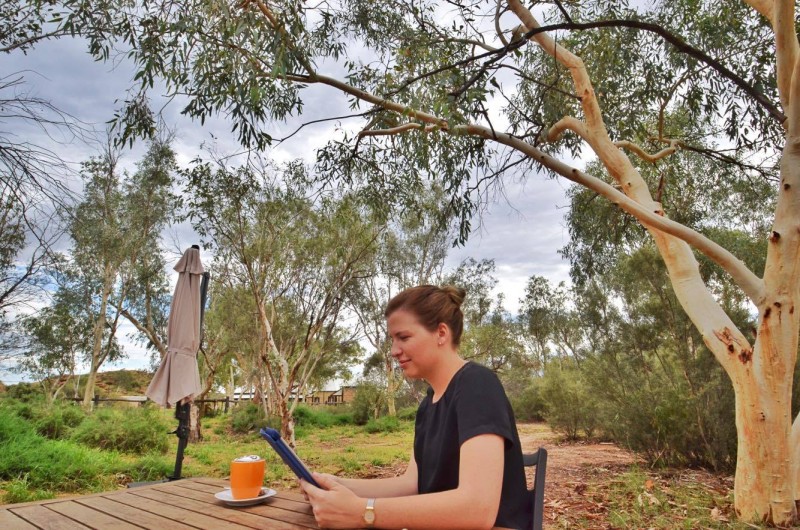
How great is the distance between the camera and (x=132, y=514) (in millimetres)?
1537

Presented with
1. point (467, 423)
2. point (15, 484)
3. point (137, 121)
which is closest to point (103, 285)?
point (15, 484)

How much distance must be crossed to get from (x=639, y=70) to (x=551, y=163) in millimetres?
2855

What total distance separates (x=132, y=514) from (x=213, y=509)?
8.8 inches

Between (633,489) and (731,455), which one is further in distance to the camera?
(731,455)

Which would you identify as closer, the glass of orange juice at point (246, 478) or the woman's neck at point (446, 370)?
the woman's neck at point (446, 370)

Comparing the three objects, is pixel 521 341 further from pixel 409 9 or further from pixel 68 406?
pixel 409 9

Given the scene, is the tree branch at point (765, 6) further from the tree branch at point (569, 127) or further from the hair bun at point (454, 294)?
the hair bun at point (454, 294)

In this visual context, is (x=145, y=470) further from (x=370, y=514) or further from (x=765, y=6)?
(x=765, y=6)

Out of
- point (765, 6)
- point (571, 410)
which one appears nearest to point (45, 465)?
point (765, 6)

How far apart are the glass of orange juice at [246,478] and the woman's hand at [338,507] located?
56 cm

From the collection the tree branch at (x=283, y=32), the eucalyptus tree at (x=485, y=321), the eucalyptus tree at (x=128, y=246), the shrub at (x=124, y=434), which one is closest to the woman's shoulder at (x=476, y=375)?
the tree branch at (x=283, y=32)

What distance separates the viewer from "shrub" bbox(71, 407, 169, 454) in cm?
857

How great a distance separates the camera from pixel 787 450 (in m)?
3.89

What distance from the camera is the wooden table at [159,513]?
139cm
